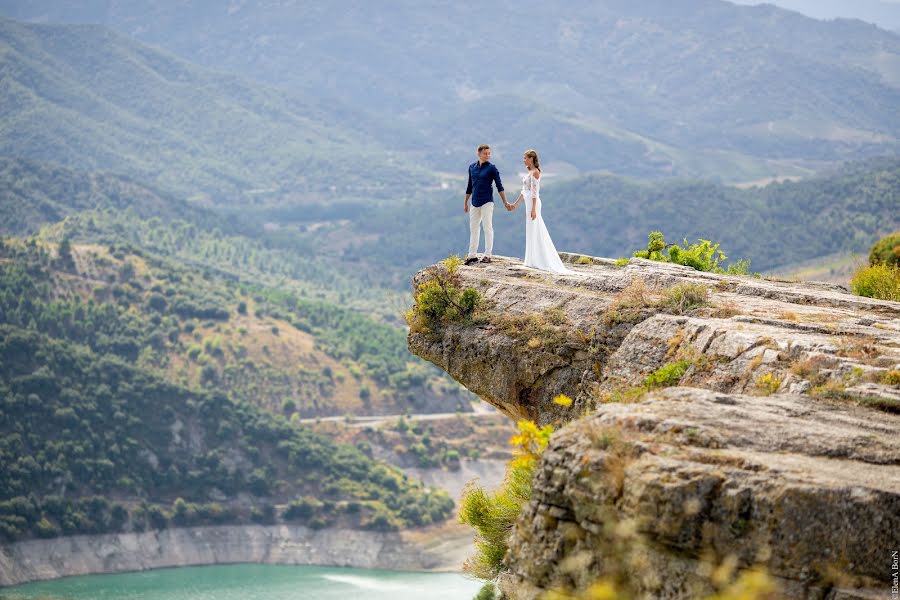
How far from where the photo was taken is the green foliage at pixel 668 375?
18.7 meters

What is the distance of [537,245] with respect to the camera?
27766mm

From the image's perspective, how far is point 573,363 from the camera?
889 inches

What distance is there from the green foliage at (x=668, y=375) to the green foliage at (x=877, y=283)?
10.1 m

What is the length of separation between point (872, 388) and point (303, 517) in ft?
385

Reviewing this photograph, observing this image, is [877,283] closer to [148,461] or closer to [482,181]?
[482,181]

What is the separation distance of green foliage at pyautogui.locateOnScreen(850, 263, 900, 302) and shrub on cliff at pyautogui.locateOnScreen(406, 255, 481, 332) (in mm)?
9129

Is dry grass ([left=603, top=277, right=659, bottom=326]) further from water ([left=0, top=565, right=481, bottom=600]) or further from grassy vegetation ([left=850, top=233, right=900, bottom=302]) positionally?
water ([left=0, top=565, right=481, bottom=600])

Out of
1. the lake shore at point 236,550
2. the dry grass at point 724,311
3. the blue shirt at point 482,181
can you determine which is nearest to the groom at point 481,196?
the blue shirt at point 482,181

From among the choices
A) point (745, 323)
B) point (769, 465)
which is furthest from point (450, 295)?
point (769, 465)

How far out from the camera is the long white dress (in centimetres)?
2737

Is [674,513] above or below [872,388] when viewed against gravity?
below

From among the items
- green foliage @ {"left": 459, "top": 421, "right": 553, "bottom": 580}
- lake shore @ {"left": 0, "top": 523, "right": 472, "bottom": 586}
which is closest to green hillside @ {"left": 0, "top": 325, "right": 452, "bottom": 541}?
lake shore @ {"left": 0, "top": 523, "right": 472, "bottom": 586}

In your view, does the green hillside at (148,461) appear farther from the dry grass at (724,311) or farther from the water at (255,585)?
the dry grass at (724,311)

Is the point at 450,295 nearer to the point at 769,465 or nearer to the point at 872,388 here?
the point at 872,388
